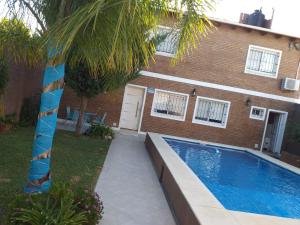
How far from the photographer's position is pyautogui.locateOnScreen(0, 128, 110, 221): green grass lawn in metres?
7.11

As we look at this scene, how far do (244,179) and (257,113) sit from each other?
8405 mm

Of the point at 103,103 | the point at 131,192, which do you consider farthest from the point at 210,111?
the point at 131,192

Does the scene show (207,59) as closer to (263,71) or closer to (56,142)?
(263,71)

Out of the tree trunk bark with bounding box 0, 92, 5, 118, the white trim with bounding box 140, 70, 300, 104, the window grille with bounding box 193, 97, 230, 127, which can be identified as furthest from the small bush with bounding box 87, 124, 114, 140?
the window grille with bounding box 193, 97, 230, 127

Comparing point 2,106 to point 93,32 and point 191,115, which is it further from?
point 191,115

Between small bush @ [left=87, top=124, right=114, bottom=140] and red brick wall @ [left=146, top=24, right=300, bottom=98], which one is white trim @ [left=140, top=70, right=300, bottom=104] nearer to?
red brick wall @ [left=146, top=24, right=300, bottom=98]

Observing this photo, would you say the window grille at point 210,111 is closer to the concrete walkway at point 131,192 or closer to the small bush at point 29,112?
the concrete walkway at point 131,192

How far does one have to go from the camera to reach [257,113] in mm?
19734

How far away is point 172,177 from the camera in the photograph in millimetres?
7914

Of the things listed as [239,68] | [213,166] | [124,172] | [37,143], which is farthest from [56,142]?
[239,68]

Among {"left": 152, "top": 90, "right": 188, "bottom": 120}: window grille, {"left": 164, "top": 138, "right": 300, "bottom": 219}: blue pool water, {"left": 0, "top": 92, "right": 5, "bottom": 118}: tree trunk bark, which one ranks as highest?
{"left": 152, "top": 90, "right": 188, "bottom": 120}: window grille

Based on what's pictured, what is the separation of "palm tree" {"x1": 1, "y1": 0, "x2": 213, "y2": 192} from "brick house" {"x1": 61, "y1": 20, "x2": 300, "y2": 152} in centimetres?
1280

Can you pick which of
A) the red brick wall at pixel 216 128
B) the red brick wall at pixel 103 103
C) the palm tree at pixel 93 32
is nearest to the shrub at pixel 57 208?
the palm tree at pixel 93 32

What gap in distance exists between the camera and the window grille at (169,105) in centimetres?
1911
